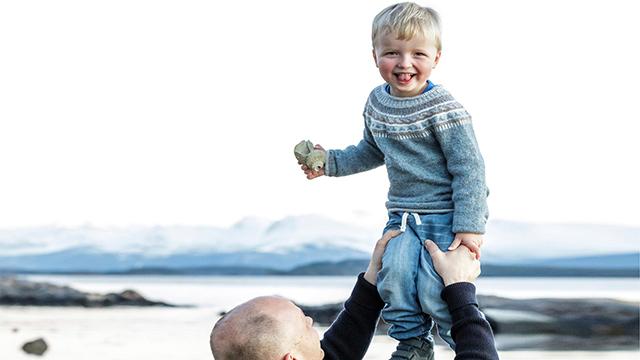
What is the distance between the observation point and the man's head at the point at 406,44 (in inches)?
147

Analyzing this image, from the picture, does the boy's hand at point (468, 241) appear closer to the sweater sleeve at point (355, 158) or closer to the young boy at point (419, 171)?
the young boy at point (419, 171)

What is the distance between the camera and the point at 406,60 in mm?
3777

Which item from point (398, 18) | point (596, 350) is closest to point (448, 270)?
point (398, 18)

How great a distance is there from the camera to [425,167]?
394 centimetres

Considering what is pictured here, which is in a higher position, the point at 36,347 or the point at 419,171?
the point at 419,171

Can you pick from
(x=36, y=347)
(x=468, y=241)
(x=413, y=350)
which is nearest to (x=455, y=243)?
(x=468, y=241)

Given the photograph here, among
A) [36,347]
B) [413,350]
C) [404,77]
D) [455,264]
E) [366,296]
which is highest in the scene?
[404,77]

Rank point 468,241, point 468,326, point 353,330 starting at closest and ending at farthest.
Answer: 1. point 468,326
2. point 468,241
3. point 353,330

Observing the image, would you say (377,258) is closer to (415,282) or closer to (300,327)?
(415,282)

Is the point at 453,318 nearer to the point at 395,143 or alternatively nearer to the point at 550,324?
the point at 395,143

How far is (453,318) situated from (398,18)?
104 centimetres

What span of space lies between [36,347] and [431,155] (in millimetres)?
16832

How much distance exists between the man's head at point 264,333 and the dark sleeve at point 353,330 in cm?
36

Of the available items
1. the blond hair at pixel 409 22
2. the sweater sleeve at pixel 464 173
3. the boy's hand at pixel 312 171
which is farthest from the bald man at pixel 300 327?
the blond hair at pixel 409 22
